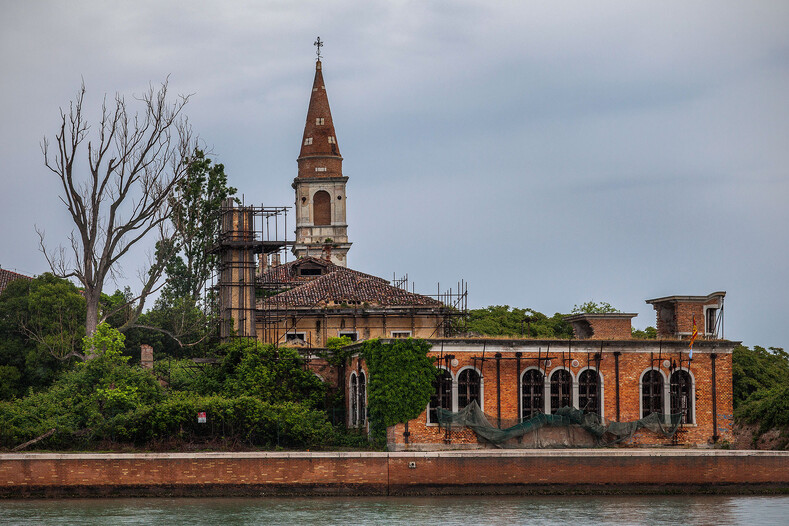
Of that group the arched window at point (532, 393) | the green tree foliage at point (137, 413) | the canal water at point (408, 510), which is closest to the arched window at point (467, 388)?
the arched window at point (532, 393)

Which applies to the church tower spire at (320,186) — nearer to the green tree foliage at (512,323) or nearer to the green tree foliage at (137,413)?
the green tree foliage at (512,323)

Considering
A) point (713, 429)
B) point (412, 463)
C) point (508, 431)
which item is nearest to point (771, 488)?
point (713, 429)

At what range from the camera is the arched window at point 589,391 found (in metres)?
42.4

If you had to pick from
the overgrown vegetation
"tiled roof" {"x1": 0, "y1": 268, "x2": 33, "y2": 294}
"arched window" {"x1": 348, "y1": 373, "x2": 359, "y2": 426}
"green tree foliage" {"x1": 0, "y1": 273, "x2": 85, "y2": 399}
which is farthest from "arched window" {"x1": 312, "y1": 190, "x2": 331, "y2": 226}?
"arched window" {"x1": 348, "y1": 373, "x2": 359, "y2": 426}

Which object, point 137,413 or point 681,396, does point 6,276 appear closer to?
point 137,413

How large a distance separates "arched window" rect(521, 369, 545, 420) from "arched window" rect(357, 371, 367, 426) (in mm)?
5730

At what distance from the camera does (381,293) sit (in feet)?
181

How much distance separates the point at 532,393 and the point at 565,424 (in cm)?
159

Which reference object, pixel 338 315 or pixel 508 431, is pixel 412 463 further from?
pixel 338 315

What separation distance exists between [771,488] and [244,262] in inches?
888

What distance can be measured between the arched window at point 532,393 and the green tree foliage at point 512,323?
2365 cm

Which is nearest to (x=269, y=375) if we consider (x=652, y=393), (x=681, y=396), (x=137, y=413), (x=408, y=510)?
(x=137, y=413)

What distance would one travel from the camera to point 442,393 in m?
41.5

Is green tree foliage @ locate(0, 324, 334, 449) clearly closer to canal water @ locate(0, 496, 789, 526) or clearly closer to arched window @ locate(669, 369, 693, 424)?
canal water @ locate(0, 496, 789, 526)
